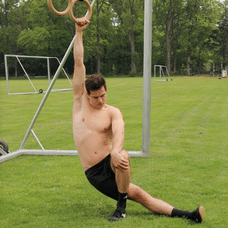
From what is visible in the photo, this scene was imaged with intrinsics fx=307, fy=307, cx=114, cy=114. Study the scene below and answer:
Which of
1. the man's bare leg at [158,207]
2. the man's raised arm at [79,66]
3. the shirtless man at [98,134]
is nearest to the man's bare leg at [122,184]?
the shirtless man at [98,134]

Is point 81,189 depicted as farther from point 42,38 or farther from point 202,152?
point 42,38

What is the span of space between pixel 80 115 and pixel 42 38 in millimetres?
50025

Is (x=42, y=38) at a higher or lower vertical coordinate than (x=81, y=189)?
higher

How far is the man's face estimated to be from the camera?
2839mm

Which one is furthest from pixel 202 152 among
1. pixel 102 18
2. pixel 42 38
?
pixel 102 18

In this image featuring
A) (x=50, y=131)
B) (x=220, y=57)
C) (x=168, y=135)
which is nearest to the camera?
(x=168, y=135)

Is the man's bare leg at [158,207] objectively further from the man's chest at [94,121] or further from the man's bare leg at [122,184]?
the man's chest at [94,121]

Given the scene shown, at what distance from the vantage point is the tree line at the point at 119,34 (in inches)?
1977

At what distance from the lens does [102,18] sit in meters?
54.0

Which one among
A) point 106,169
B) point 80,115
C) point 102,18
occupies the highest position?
point 102,18

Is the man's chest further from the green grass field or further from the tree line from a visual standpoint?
the tree line

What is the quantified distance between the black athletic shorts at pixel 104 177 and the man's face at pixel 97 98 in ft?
1.71

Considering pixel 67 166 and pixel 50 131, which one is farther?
pixel 50 131

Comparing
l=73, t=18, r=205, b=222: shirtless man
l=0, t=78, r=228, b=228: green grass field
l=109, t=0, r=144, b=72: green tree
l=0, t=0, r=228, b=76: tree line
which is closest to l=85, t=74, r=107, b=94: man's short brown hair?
l=73, t=18, r=205, b=222: shirtless man
